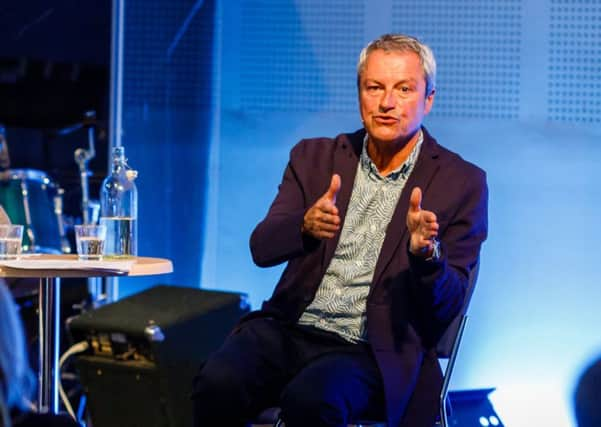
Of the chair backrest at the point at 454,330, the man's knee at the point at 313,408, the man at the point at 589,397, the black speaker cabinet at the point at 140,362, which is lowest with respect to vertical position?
the man at the point at 589,397

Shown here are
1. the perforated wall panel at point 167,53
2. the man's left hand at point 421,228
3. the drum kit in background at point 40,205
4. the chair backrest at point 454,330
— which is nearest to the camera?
the man's left hand at point 421,228

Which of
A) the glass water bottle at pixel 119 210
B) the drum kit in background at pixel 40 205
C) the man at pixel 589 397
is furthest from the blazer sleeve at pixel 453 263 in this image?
the drum kit in background at pixel 40 205

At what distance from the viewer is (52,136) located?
6.21 m

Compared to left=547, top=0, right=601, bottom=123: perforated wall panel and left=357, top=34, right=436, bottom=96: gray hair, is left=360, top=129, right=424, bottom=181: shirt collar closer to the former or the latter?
left=357, top=34, right=436, bottom=96: gray hair

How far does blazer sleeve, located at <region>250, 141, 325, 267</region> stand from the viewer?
2.54 meters

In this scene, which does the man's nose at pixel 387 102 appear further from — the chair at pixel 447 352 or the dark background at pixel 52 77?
the dark background at pixel 52 77

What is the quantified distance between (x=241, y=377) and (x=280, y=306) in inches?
13.8

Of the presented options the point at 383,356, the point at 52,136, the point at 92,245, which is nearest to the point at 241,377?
the point at 383,356

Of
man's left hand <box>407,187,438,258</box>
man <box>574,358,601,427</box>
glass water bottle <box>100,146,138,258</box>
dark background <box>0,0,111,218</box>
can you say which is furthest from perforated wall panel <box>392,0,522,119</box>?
dark background <box>0,0,111,218</box>

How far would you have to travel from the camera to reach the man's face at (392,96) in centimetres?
277

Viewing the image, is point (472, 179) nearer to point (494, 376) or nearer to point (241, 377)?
point (241, 377)

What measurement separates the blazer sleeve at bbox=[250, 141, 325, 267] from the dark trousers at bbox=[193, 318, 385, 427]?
23cm

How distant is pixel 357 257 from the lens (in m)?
2.72

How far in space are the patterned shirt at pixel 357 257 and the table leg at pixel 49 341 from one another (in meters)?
0.75
